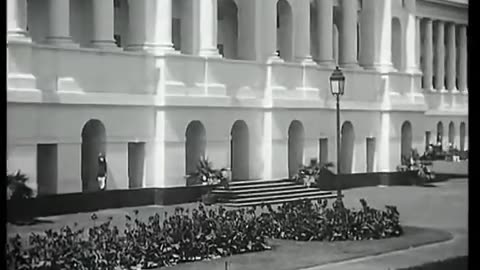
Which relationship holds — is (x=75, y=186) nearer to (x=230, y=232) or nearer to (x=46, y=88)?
(x=46, y=88)

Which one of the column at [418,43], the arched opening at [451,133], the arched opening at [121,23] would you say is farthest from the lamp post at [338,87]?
the arched opening at [121,23]

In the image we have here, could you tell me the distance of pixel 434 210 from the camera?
4.29 metres

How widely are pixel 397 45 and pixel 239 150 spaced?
1023 mm

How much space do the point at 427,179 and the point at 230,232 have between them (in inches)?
43.9

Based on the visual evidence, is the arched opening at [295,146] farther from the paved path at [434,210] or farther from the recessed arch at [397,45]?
the recessed arch at [397,45]

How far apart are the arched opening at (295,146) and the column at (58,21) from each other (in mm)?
1189

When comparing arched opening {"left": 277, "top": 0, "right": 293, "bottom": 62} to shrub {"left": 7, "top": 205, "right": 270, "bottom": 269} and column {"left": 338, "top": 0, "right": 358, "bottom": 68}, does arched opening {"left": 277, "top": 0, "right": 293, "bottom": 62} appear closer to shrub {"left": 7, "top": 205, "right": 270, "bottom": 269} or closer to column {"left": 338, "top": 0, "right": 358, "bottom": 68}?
column {"left": 338, "top": 0, "right": 358, "bottom": 68}

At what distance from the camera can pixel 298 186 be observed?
4.15 metres

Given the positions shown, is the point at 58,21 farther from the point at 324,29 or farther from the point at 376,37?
the point at 376,37

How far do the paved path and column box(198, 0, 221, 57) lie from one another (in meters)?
1.00

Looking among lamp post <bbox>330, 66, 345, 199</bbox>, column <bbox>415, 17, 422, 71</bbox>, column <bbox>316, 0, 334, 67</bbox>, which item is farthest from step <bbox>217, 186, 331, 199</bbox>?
column <bbox>415, 17, 422, 71</bbox>

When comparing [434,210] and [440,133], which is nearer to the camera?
[434,210]

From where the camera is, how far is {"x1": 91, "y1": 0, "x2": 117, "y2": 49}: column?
3537 millimetres

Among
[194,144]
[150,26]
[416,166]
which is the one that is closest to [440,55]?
[416,166]
